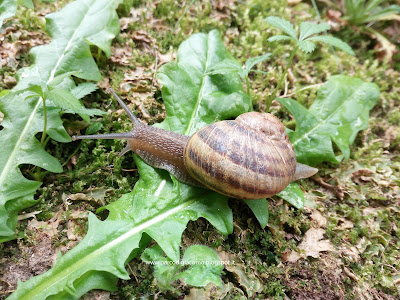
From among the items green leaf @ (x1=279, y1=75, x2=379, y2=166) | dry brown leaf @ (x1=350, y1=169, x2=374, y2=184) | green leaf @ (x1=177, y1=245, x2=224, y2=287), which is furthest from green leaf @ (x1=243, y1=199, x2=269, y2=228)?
dry brown leaf @ (x1=350, y1=169, x2=374, y2=184)

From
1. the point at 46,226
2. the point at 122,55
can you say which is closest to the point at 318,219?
the point at 46,226

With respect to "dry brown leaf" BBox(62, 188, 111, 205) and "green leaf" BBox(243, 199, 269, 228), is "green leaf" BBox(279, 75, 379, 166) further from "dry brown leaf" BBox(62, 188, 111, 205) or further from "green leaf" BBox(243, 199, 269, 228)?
"dry brown leaf" BBox(62, 188, 111, 205)

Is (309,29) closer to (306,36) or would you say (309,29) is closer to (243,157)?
(306,36)

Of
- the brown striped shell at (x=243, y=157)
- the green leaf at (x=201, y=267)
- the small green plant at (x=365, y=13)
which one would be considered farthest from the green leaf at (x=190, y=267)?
the small green plant at (x=365, y=13)

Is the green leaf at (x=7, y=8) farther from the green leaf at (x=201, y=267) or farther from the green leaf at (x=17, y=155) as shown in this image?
the green leaf at (x=201, y=267)

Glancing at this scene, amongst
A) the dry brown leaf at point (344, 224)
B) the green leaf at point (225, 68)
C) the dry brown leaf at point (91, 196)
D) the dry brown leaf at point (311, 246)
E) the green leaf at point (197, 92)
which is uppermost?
the green leaf at point (225, 68)

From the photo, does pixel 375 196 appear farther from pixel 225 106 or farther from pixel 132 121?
pixel 132 121

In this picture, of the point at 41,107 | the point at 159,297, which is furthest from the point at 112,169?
the point at 159,297
